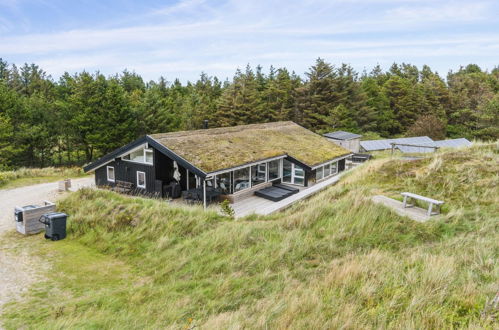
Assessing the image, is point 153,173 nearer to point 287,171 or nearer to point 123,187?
point 123,187

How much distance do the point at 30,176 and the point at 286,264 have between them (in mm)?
21534

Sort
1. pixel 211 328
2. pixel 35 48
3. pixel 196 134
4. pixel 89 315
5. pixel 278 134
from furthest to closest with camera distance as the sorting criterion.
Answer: pixel 35 48, pixel 278 134, pixel 196 134, pixel 89 315, pixel 211 328

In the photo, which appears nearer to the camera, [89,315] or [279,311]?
[279,311]

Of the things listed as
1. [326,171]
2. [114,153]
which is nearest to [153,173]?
Result: [114,153]

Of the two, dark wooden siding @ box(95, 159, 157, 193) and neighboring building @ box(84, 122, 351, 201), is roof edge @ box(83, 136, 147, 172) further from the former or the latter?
dark wooden siding @ box(95, 159, 157, 193)

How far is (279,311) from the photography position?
14.2 ft

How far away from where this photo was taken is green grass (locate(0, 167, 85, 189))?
19203mm

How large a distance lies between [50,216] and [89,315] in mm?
6559

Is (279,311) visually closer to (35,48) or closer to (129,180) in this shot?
(129,180)

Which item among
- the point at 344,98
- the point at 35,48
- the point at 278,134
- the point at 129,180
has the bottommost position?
the point at 129,180

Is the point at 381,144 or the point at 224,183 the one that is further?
the point at 381,144

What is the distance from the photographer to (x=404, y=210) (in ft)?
31.8

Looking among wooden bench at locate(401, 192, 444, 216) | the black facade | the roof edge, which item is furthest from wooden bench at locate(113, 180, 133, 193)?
wooden bench at locate(401, 192, 444, 216)

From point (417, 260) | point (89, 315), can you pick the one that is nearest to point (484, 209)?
point (417, 260)
